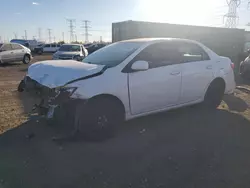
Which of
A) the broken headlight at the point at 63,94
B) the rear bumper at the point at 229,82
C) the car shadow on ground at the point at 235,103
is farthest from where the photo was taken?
the car shadow on ground at the point at 235,103

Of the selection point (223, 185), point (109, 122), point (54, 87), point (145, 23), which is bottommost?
point (223, 185)

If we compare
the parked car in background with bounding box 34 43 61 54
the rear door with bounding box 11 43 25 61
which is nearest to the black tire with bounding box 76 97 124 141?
the rear door with bounding box 11 43 25 61

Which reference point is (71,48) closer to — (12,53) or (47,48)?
(12,53)

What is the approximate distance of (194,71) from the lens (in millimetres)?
5176

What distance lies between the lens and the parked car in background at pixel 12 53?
58.6 ft

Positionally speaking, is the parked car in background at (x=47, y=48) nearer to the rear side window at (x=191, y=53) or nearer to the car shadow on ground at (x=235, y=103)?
the car shadow on ground at (x=235, y=103)

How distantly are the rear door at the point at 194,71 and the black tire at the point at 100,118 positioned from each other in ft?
5.31

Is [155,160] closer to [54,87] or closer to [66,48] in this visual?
[54,87]

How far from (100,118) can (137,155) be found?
0.79m

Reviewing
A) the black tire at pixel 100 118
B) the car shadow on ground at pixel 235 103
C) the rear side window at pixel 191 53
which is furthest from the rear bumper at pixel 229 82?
the black tire at pixel 100 118

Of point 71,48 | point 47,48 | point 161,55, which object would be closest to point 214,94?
point 161,55

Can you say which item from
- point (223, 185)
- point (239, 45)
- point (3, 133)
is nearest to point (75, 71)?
point (3, 133)

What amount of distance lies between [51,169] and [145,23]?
→ 1218cm

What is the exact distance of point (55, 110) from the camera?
3.80 metres
